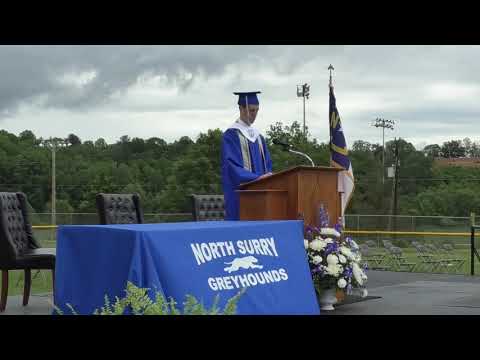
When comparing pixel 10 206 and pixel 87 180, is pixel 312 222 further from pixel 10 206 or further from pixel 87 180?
pixel 87 180

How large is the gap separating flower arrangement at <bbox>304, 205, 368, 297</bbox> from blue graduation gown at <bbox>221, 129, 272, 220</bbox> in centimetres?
73

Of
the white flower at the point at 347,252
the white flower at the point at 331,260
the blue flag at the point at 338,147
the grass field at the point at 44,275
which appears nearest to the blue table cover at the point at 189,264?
the white flower at the point at 331,260

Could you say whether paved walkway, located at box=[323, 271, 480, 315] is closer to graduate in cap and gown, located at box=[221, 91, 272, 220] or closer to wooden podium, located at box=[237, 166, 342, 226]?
wooden podium, located at box=[237, 166, 342, 226]

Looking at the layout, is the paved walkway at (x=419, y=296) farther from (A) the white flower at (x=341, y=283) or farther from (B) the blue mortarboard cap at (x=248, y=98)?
(B) the blue mortarboard cap at (x=248, y=98)

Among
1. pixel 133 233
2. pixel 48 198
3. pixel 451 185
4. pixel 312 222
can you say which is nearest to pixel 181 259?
pixel 133 233

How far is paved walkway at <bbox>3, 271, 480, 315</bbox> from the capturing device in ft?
20.2

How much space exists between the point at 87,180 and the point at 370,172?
2281 cm

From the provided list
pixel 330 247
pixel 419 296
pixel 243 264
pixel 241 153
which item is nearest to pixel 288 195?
pixel 330 247

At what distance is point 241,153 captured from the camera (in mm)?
6234

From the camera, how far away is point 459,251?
25.0 m

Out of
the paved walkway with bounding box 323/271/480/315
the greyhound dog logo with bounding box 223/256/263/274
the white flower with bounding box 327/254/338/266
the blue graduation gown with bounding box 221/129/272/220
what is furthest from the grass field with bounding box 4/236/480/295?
the greyhound dog logo with bounding box 223/256/263/274

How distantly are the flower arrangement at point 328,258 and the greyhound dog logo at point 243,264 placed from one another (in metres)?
1.28
